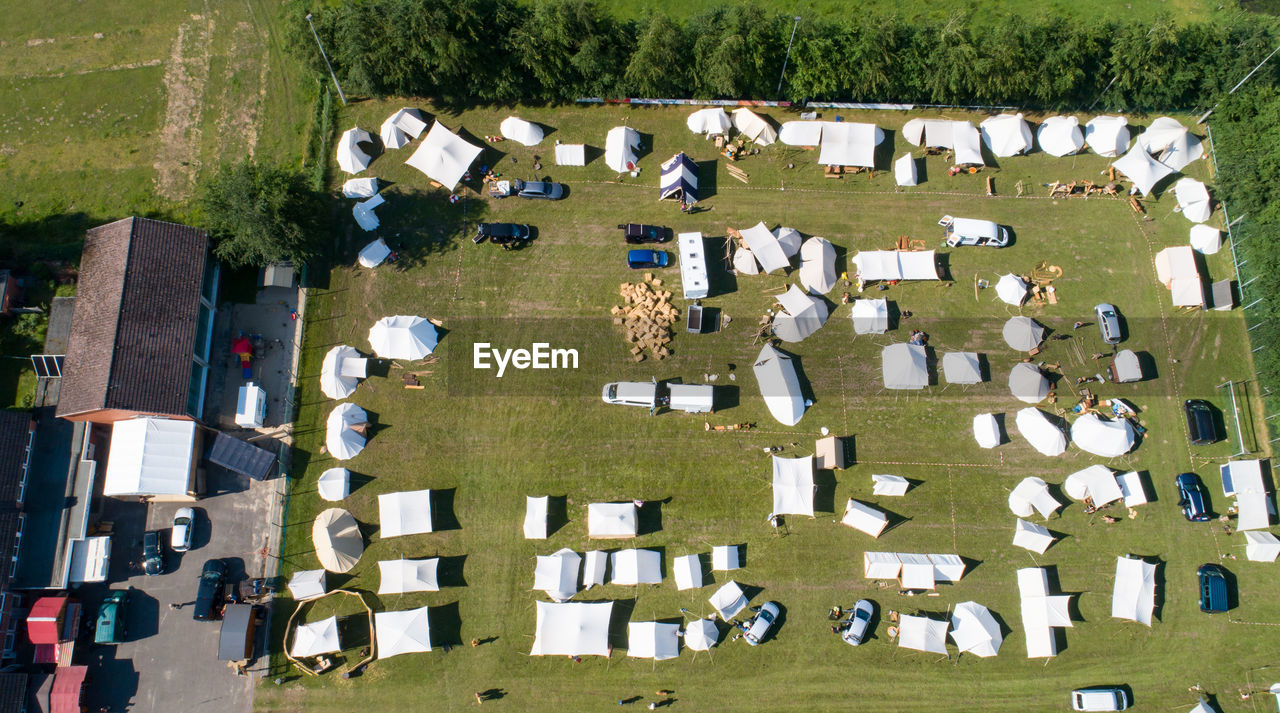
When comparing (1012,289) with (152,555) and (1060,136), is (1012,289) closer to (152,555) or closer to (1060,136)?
(1060,136)

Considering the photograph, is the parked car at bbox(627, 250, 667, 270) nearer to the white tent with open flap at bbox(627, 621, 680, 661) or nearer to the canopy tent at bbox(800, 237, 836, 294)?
the canopy tent at bbox(800, 237, 836, 294)

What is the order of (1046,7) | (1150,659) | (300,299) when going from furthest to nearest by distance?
(1046,7)
(300,299)
(1150,659)

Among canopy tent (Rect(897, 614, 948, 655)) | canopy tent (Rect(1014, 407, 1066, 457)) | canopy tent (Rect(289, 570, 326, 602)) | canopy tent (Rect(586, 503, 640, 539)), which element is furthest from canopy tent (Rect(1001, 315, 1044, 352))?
canopy tent (Rect(289, 570, 326, 602))

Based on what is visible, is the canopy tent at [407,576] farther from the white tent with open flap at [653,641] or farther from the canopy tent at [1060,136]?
the canopy tent at [1060,136]

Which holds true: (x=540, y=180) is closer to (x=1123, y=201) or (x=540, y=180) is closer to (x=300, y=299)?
(x=300, y=299)

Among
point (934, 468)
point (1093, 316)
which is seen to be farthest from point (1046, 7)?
Result: point (934, 468)

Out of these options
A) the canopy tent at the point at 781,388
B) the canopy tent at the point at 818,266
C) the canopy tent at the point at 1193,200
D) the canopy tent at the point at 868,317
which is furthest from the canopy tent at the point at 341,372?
the canopy tent at the point at 1193,200
